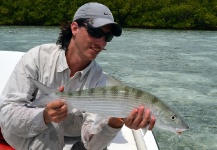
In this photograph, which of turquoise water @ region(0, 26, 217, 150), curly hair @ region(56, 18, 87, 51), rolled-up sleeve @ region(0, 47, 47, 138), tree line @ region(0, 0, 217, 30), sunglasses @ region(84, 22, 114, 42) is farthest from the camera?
tree line @ region(0, 0, 217, 30)

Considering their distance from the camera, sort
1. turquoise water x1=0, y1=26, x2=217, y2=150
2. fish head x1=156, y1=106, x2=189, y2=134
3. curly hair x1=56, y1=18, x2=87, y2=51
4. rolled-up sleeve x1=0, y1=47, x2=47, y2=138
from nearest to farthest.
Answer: fish head x1=156, y1=106, x2=189, y2=134, rolled-up sleeve x1=0, y1=47, x2=47, y2=138, curly hair x1=56, y1=18, x2=87, y2=51, turquoise water x1=0, y1=26, x2=217, y2=150

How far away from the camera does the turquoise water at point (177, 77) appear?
5339mm

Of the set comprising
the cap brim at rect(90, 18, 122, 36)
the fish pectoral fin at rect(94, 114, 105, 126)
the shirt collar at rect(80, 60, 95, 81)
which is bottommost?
the fish pectoral fin at rect(94, 114, 105, 126)

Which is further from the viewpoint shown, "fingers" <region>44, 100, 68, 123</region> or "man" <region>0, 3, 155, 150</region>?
"man" <region>0, 3, 155, 150</region>

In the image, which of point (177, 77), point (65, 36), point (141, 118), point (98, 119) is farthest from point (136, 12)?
point (141, 118)

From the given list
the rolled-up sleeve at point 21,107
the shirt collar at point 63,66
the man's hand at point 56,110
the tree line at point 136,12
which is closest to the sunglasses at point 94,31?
the shirt collar at point 63,66

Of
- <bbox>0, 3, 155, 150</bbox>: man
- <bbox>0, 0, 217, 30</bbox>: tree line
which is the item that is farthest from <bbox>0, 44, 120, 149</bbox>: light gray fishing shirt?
<bbox>0, 0, 217, 30</bbox>: tree line

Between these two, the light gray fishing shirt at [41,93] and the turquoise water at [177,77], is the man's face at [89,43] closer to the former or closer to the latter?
the light gray fishing shirt at [41,93]

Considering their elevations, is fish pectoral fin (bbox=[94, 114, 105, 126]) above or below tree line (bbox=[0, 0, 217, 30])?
above

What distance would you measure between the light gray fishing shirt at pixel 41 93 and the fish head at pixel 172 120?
404 millimetres

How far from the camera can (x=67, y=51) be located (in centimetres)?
208

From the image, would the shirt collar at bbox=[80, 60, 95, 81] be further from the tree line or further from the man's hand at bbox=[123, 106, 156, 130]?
the tree line

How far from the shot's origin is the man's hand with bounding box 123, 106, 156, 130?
5.47ft

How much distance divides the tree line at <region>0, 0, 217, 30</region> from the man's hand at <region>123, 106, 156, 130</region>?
29865 mm
